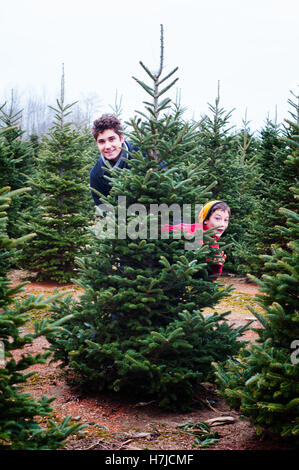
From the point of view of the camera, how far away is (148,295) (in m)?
3.71

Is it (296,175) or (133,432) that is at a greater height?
(296,175)

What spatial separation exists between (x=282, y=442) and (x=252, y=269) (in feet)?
23.2

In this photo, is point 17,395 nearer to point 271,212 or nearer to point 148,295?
point 148,295

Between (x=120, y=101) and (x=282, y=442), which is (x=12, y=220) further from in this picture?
(x=120, y=101)

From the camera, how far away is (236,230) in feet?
34.9

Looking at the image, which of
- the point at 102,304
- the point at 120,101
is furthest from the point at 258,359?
the point at 120,101

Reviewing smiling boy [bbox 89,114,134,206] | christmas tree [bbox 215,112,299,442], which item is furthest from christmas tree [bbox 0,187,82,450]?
smiling boy [bbox 89,114,134,206]

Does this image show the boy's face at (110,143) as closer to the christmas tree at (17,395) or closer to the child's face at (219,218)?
the child's face at (219,218)

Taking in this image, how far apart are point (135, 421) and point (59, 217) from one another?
648cm

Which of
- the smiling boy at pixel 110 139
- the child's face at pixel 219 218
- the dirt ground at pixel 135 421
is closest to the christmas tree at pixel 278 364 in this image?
the dirt ground at pixel 135 421

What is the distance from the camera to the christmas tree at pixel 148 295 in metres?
3.62

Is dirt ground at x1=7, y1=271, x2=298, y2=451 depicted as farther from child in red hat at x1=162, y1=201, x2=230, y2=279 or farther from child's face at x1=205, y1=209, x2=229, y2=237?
child's face at x1=205, y1=209, x2=229, y2=237

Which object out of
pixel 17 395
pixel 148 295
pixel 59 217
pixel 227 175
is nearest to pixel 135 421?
pixel 148 295

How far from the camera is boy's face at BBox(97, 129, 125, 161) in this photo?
4.67m
